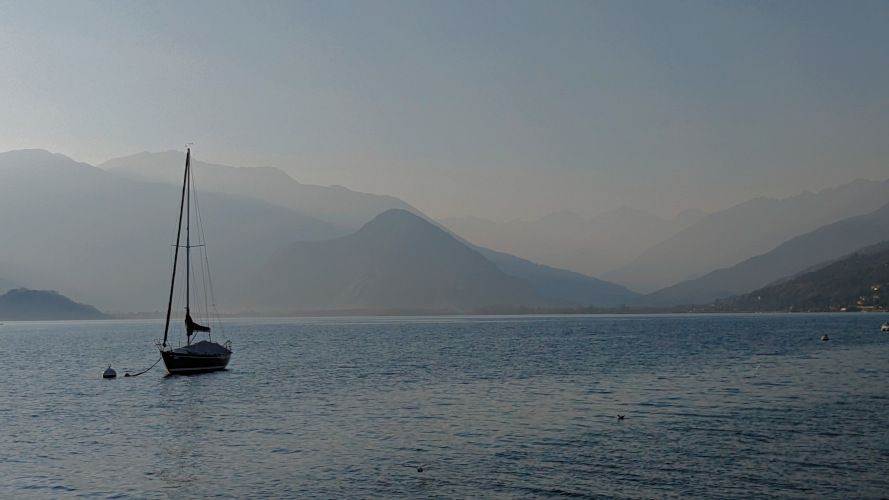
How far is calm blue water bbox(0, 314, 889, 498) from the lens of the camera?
31031mm

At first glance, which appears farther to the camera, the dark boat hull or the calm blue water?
the dark boat hull

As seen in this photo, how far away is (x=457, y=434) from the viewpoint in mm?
42250

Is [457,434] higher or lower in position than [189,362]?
lower

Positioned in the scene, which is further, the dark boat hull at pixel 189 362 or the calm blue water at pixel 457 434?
the dark boat hull at pixel 189 362

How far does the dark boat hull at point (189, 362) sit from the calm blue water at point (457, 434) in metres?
1.65

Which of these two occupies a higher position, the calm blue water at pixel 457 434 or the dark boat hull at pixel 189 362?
the dark boat hull at pixel 189 362

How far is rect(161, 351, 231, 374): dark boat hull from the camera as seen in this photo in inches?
3209

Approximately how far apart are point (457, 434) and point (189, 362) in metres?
50.7

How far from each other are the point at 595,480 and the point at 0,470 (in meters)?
28.7

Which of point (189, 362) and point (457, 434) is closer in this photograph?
point (457, 434)

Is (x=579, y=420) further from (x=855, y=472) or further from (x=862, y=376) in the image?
(x=862, y=376)

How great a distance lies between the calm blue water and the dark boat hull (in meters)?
1.65

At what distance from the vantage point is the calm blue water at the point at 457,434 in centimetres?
3103

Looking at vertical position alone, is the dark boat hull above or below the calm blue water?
above
